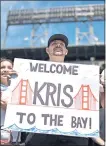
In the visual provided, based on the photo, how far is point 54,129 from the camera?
80.8 inches

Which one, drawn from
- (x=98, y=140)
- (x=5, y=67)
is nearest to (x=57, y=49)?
(x=5, y=67)

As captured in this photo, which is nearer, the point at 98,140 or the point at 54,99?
the point at 54,99

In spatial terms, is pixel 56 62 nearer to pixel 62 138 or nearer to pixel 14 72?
pixel 14 72

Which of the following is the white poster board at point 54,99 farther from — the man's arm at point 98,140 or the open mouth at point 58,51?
the man's arm at point 98,140

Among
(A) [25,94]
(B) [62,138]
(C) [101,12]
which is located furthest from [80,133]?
(C) [101,12]

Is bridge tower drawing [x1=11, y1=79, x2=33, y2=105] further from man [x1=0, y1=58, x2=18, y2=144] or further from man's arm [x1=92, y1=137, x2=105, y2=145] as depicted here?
man's arm [x1=92, y1=137, x2=105, y2=145]

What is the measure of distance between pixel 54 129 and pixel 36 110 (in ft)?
0.54

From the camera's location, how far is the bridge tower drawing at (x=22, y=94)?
2.12 metres

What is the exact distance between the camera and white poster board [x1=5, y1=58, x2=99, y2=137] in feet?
6.79

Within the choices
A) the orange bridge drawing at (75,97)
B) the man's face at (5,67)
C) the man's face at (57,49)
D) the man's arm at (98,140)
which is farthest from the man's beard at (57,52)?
the man's arm at (98,140)

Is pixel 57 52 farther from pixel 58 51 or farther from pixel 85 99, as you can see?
pixel 85 99

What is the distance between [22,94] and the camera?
215 centimetres

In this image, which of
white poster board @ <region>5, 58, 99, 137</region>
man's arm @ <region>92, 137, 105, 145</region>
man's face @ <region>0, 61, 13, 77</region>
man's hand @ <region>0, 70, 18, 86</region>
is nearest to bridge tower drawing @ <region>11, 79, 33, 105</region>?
white poster board @ <region>5, 58, 99, 137</region>

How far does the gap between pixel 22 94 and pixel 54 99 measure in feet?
0.68
